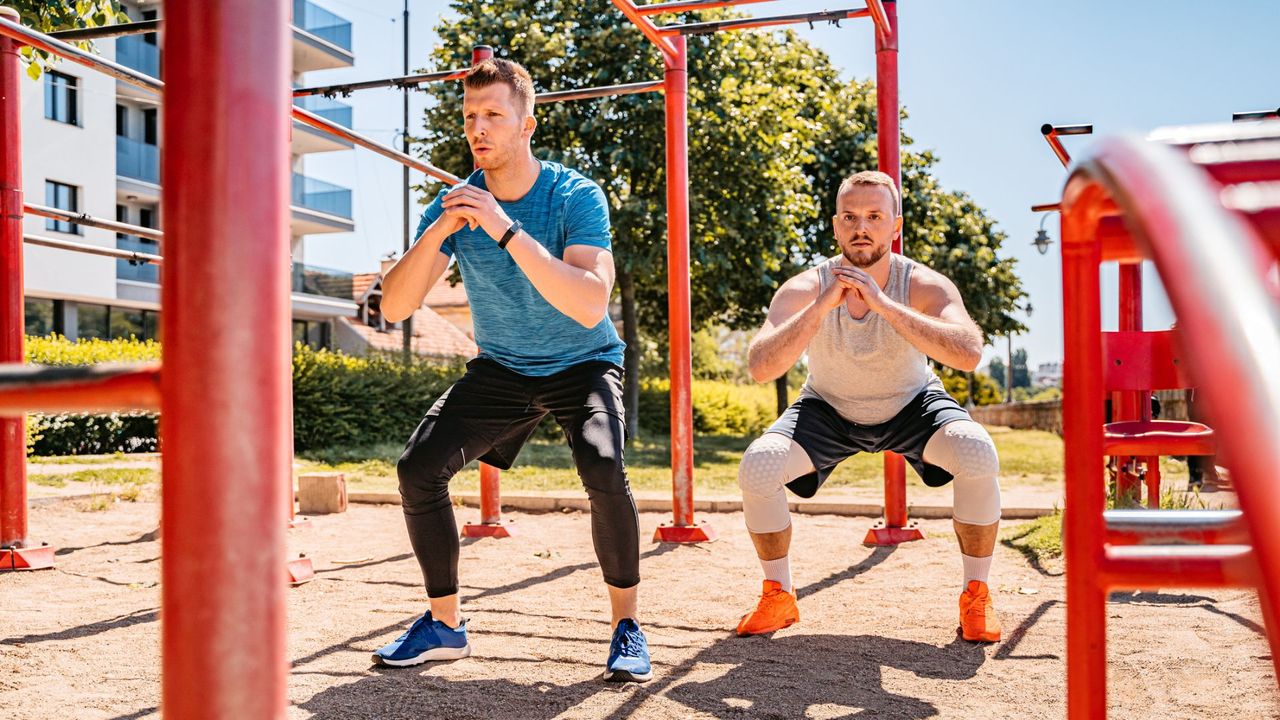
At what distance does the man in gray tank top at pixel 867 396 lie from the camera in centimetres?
365

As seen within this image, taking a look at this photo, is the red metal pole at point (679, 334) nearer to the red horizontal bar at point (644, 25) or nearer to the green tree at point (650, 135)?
the red horizontal bar at point (644, 25)

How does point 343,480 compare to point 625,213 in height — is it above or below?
below

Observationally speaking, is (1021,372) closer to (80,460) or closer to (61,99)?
(61,99)

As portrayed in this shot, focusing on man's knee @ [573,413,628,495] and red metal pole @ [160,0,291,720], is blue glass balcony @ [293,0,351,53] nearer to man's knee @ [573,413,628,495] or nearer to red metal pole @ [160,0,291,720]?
man's knee @ [573,413,628,495]

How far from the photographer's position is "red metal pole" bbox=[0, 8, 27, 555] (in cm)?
478

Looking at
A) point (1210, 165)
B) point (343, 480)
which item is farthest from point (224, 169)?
point (343, 480)

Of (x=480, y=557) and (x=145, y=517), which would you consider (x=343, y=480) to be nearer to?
(x=145, y=517)

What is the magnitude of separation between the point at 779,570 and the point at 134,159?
27.0 metres

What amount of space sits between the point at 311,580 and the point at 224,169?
425cm

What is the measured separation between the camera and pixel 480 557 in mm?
5516

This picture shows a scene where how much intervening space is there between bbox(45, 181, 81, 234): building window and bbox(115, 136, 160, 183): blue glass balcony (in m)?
1.66

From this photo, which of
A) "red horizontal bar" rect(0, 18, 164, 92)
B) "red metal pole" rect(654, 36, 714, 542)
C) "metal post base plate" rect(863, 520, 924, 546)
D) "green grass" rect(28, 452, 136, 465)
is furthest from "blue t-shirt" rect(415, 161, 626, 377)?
"green grass" rect(28, 452, 136, 465)

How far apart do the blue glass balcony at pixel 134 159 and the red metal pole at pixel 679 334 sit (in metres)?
23.6

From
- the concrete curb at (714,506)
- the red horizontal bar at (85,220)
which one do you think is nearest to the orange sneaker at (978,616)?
the concrete curb at (714,506)
